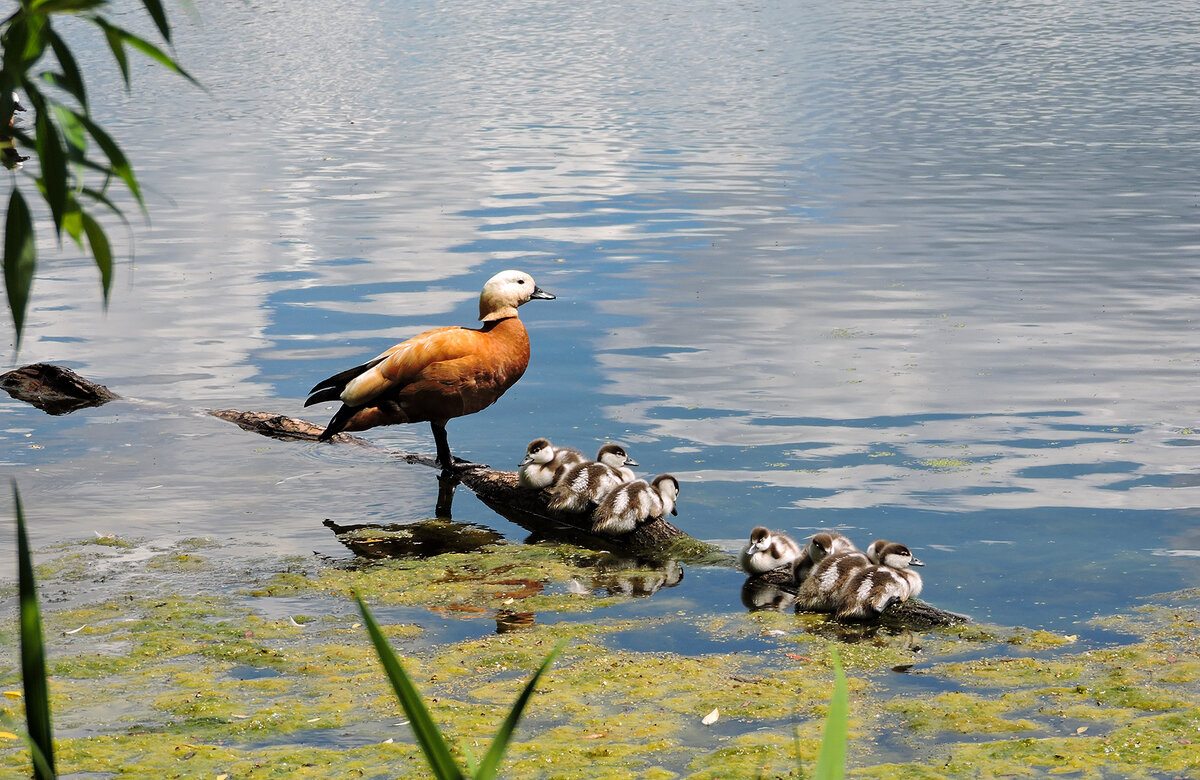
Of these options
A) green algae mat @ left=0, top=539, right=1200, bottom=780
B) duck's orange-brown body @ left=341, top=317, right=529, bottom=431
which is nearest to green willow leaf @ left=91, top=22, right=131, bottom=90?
green algae mat @ left=0, top=539, right=1200, bottom=780

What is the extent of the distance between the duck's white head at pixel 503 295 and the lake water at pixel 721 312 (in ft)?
4.48

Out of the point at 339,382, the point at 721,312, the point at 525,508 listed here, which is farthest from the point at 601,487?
the point at 721,312

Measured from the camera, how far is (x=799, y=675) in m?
6.42

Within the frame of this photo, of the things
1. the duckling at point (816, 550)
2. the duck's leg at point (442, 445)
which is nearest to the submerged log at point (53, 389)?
the duck's leg at point (442, 445)

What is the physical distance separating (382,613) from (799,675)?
243cm

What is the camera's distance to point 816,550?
7.72 metres

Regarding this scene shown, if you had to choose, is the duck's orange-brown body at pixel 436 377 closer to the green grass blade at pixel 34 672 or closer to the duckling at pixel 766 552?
the duckling at pixel 766 552

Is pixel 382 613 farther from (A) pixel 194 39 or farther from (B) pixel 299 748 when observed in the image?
(A) pixel 194 39

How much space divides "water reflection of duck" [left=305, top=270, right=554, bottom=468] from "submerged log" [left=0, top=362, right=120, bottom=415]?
9.18ft

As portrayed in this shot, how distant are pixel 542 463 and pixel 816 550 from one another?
7.29ft

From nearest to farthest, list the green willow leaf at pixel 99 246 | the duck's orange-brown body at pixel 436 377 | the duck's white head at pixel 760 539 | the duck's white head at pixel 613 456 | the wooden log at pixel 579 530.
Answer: the green willow leaf at pixel 99 246
the wooden log at pixel 579 530
the duck's white head at pixel 760 539
the duck's white head at pixel 613 456
the duck's orange-brown body at pixel 436 377

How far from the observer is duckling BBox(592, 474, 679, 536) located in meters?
8.53

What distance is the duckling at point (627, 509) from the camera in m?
8.53

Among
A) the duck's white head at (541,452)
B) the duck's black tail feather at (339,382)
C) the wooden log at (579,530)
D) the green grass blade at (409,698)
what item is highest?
the green grass blade at (409,698)
